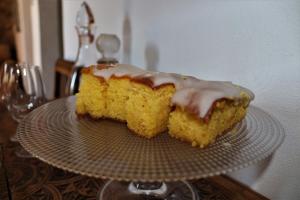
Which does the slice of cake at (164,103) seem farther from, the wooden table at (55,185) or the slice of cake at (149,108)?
the wooden table at (55,185)

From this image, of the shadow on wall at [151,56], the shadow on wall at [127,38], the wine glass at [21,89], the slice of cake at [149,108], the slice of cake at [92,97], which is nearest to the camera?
the slice of cake at [149,108]

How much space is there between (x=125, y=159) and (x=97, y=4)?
3.42ft

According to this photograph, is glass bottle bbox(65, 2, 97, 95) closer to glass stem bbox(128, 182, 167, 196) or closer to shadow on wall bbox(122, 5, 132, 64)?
shadow on wall bbox(122, 5, 132, 64)

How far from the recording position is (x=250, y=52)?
26.1 inches

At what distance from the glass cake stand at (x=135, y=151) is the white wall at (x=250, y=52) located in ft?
0.23

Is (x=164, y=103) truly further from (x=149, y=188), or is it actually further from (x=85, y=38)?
(x=85, y=38)

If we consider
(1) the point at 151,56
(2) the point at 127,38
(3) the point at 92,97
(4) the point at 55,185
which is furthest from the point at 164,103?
(2) the point at 127,38

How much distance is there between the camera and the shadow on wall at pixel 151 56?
96 centimetres

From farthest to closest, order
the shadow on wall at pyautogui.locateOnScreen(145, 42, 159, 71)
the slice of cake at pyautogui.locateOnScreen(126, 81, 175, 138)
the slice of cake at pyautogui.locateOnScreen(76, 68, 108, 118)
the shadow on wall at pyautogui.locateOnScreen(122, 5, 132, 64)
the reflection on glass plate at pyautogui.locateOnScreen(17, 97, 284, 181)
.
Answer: the shadow on wall at pyautogui.locateOnScreen(122, 5, 132, 64)
the shadow on wall at pyautogui.locateOnScreen(145, 42, 159, 71)
the slice of cake at pyautogui.locateOnScreen(76, 68, 108, 118)
the slice of cake at pyautogui.locateOnScreen(126, 81, 175, 138)
the reflection on glass plate at pyautogui.locateOnScreen(17, 97, 284, 181)

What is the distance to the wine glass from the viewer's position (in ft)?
2.65

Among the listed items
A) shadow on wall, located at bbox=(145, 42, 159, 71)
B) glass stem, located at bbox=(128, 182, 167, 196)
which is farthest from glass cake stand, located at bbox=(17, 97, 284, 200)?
shadow on wall, located at bbox=(145, 42, 159, 71)

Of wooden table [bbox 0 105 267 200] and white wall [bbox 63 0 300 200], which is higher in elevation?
white wall [bbox 63 0 300 200]

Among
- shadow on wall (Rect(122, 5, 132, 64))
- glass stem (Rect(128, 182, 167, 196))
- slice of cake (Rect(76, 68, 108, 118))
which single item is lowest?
glass stem (Rect(128, 182, 167, 196))

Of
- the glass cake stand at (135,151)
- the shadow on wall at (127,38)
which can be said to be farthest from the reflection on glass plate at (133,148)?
the shadow on wall at (127,38)
